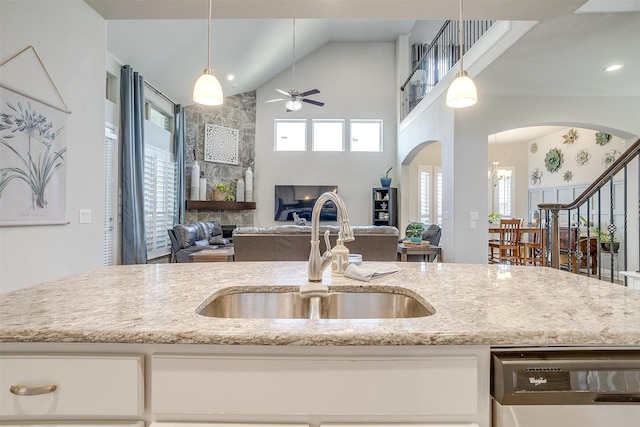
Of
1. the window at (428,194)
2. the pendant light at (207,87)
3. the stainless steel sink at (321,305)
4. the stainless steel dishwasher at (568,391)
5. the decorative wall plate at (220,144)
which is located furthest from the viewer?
the window at (428,194)

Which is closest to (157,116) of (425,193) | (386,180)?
(386,180)

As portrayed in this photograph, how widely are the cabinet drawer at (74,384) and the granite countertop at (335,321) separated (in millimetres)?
52

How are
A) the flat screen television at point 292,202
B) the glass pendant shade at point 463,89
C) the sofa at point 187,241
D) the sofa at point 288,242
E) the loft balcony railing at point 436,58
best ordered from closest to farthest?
the glass pendant shade at point 463,89
the sofa at point 288,242
the loft balcony railing at point 436,58
the sofa at point 187,241
the flat screen television at point 292,202

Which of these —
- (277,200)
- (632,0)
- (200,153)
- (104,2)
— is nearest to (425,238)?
(632,0)

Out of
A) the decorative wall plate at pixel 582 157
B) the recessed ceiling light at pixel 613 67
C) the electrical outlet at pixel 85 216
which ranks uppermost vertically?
the recessed ceiling light at pixel 613 67

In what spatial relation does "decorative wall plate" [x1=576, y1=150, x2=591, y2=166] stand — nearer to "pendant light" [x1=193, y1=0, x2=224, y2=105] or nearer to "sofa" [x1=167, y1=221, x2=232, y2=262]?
"sofa" [x1=167, y1=221, x2=232, y2=262]

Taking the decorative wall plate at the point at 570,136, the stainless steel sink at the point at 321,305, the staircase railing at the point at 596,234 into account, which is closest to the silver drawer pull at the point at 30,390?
the stainless steel sink at the point at 321,305

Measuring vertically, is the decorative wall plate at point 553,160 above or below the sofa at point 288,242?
above

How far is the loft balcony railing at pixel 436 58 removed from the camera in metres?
Answer: 4.56

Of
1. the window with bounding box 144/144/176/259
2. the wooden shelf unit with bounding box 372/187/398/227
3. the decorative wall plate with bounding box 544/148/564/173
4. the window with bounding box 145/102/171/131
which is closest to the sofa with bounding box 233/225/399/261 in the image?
the window with bounding box 144/144/176/259

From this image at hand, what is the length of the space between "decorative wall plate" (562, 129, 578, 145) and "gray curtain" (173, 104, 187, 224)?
853 centimetres

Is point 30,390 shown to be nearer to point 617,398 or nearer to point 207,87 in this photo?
point 617,398

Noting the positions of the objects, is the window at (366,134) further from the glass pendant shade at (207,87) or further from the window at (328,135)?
the glass pendant shade at (207,87)

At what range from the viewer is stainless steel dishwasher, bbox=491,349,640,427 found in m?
0.73
